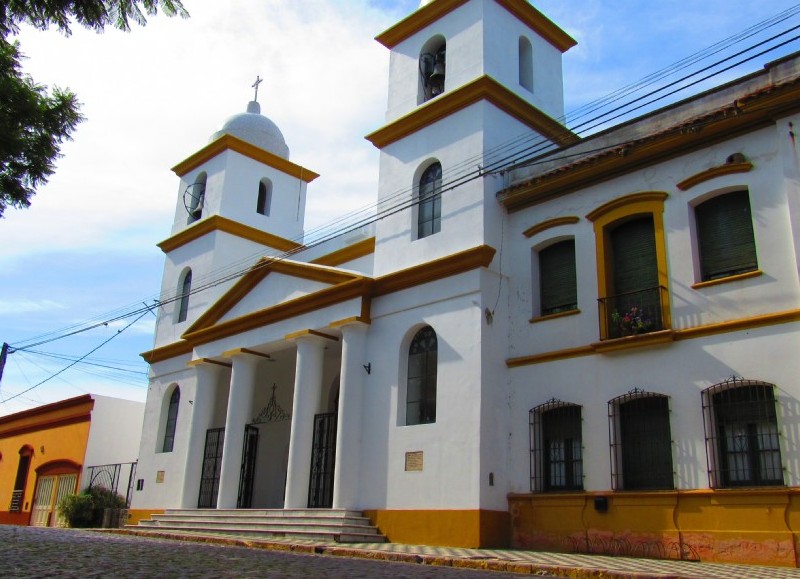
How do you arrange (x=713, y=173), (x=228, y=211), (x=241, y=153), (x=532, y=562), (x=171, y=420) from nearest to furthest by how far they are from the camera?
1. (x=532, y=562)
2. (x=713, y=173)
3. (x=171, y=420)
4. (x=228, y=211)
5. (x=241, y=153)

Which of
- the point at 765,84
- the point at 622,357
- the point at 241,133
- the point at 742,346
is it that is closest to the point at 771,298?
the point at 742,346

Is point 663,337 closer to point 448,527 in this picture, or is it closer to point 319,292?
point 448,527

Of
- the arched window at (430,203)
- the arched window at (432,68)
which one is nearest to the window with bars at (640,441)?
the arched window at (430,203)

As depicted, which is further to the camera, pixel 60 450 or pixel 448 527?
pixel 60 450

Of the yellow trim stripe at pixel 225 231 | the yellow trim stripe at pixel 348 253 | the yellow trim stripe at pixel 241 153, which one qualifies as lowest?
the yellow trim stripe at pixel 348 253

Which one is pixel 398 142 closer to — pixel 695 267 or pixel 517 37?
pixel 517 37

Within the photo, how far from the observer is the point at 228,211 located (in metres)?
22.4

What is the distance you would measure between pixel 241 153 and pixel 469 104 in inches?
381

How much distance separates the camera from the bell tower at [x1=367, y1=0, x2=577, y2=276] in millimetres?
14984

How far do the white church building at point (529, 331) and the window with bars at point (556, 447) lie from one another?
3 centimetres

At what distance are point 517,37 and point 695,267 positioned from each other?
24.8 feet

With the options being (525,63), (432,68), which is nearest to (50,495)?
(432,68)

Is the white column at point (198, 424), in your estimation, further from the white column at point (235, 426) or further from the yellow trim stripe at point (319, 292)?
the white column at point (235, 426)

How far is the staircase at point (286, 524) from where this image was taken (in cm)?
1359
